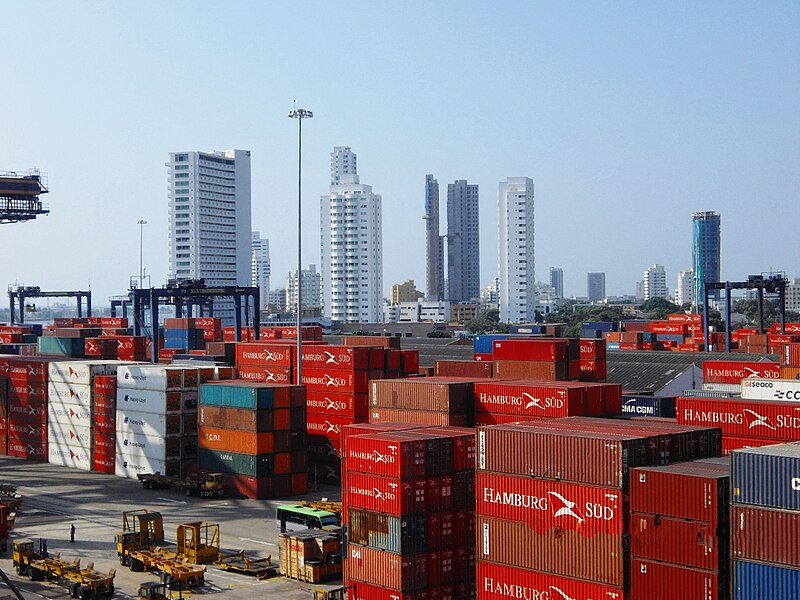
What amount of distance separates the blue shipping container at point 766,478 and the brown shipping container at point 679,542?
134 centimetres

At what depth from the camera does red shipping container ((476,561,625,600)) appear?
25.8 m

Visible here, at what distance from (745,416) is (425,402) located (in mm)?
13136

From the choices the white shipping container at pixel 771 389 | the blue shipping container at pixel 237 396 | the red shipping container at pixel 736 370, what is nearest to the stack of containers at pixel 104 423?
the blue shipping container at pixel 237 396

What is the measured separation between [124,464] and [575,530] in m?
39.8

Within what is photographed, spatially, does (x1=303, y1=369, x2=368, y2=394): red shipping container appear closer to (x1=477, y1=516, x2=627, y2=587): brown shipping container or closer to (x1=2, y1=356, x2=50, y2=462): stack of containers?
(x1=2, y1=356, x2=50, y2=462): stack of containers

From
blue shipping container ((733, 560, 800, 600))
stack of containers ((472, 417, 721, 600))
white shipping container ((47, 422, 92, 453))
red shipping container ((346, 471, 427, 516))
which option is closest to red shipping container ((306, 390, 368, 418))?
white shipping container ((47, 422, 92, 453))

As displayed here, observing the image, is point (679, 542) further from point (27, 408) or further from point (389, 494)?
point (27, 408)

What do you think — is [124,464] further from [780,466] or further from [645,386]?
[780,466]

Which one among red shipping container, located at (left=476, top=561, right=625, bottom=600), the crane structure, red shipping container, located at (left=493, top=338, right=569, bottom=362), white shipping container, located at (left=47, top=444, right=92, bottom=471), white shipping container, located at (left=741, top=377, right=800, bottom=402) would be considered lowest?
white shipping container, located at (left=47, top=444, right=92, bottom=471)

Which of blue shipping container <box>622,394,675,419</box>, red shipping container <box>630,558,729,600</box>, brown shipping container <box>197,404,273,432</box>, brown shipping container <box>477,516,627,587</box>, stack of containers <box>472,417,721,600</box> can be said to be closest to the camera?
red shipping container <box>630,558,729,600</box>

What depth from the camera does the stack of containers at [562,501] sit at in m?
25.8

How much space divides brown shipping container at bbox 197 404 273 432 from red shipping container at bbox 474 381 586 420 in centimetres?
1272

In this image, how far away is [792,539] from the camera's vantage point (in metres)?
22.1

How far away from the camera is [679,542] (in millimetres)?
24281
